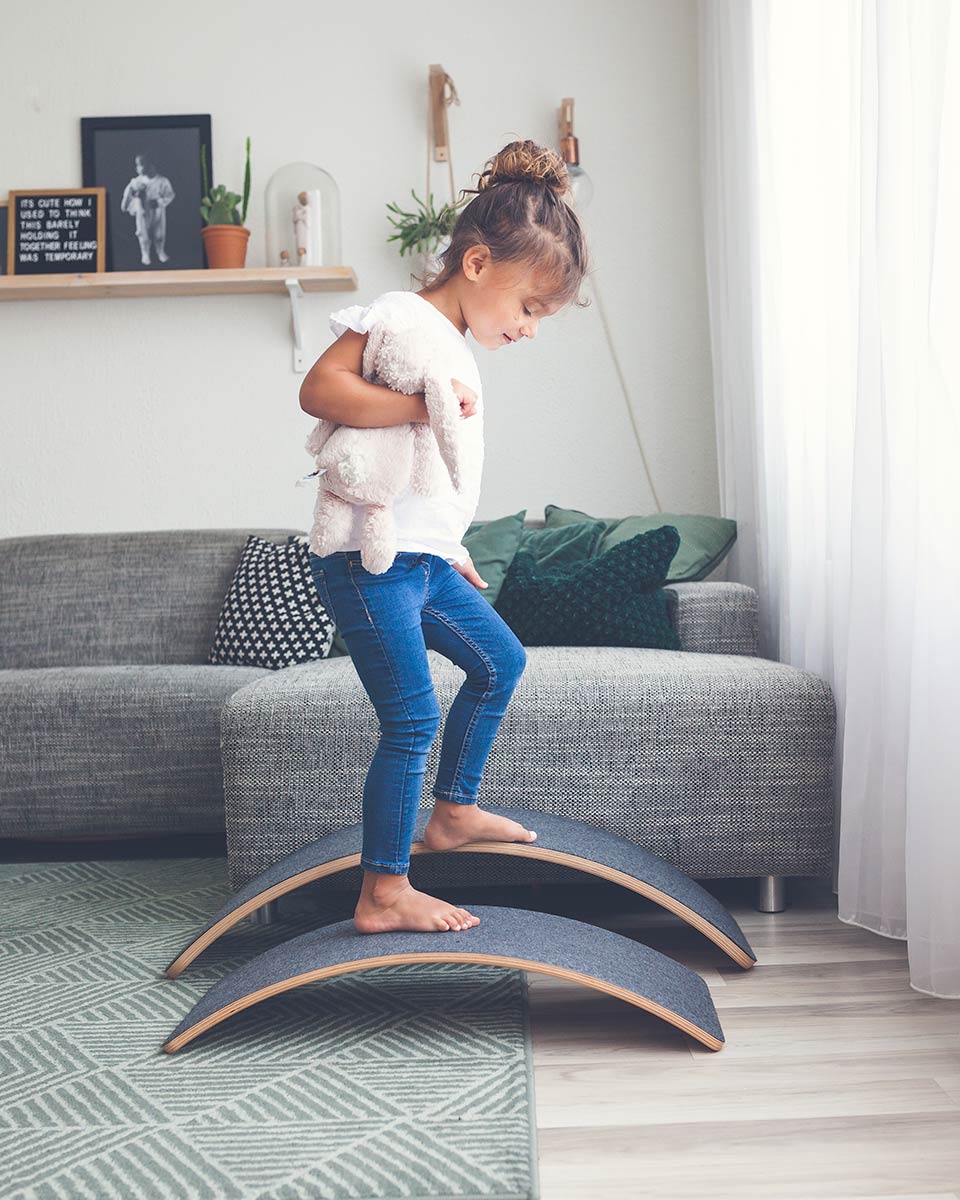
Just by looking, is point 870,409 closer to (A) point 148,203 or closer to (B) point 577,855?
(B) point 577,855

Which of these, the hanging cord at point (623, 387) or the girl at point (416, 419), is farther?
the hanging cord at point (623, 387)

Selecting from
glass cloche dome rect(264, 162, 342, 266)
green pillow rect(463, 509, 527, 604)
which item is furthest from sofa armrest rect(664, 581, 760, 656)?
glass cloche dome rect(264, 162, 342, 266)

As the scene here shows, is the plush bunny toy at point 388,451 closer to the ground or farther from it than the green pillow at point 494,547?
→ farther from it

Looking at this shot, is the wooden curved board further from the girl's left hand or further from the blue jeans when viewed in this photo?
the girl's left hand

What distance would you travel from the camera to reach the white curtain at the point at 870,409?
1.58m

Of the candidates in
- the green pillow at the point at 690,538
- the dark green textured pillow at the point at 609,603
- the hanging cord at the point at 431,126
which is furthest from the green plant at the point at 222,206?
the dark green textured pillow at the point at 609,603

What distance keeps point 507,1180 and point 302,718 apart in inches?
37.8

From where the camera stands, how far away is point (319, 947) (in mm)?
1513

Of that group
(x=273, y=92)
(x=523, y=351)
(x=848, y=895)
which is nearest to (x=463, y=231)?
(x=848, y=895)

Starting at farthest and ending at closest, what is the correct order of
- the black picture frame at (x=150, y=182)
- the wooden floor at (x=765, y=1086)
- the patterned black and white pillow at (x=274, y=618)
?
the black picture frame at (x=150, y=182)
the patterned black and white pillow at (x=274, y=618)
the wooden floor at (x=765, y=1086)

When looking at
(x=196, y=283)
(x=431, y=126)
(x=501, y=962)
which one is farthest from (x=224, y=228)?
(x=501, y=962)

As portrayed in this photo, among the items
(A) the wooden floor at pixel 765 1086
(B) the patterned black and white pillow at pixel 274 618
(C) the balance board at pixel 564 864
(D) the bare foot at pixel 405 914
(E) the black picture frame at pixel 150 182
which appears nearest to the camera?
(A) the wooden floor at pixel 765 1086

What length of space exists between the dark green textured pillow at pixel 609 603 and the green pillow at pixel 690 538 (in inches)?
7.4

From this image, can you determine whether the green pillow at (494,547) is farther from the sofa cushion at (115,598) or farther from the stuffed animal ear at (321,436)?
the stuffed animal ear at (321,436)
